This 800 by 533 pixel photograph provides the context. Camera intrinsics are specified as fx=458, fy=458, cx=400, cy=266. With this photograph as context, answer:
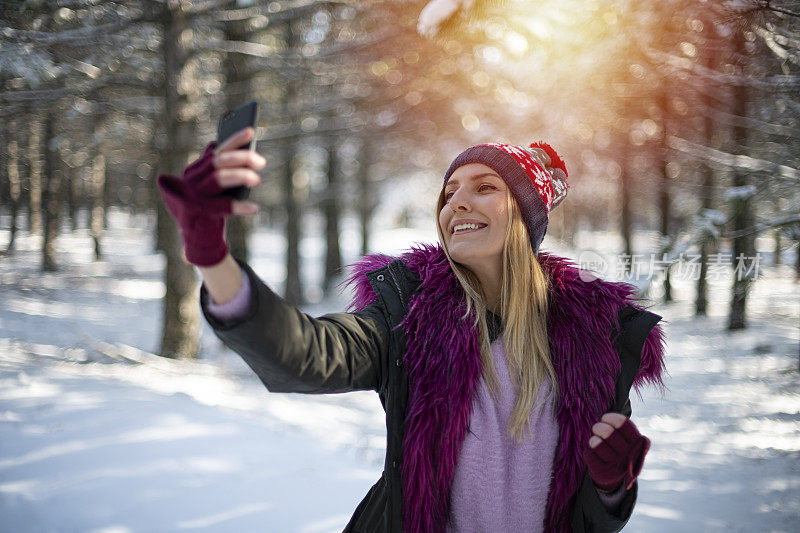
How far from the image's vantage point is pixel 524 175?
1834 millimetres

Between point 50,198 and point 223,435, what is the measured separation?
305cm

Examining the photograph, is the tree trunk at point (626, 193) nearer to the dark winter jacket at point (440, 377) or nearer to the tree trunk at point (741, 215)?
the tree trunk at point (741, 215)

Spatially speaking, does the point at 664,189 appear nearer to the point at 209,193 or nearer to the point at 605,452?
the point at 605,452

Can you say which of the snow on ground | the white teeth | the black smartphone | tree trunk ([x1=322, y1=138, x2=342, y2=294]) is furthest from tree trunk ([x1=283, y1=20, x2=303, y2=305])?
the black smartphone

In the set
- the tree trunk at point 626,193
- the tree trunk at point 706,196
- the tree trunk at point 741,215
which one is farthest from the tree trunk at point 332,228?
the tree trunk at point 741,215

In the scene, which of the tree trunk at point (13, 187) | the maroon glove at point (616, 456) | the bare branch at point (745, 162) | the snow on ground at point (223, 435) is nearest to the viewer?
the maroon glove at point (616, 456)

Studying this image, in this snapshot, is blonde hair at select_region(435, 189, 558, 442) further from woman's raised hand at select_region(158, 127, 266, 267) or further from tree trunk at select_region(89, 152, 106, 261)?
tree trunk at select_region(89, 152, 106, 261)

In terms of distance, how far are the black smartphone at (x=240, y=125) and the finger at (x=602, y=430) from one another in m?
1.33

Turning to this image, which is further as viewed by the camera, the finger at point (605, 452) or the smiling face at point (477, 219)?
the smiling face at point (477, 219)

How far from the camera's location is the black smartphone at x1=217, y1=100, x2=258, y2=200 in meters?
1.01

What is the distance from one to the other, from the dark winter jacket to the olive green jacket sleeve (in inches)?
0.4

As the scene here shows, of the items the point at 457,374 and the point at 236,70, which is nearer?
the point at 457,374

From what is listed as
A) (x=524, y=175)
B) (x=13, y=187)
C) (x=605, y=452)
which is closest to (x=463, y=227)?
(x=524, y=175)

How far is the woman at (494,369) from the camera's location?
1.58 m
